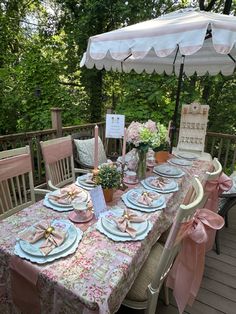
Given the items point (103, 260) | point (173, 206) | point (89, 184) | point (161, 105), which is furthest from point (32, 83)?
point (103, 260)

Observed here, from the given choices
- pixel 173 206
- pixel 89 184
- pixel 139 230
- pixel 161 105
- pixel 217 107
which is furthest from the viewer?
pixel 217 107

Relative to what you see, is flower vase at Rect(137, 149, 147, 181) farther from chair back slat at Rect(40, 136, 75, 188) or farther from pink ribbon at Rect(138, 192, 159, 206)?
chair back slat at Rect(40, 136, 75, 188)

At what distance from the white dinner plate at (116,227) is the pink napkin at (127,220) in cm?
2

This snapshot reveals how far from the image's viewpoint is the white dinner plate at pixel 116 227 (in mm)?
1235

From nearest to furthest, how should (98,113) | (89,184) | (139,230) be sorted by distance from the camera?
(139,230)
(89,184)
(98,113)

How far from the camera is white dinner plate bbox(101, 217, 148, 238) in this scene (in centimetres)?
123

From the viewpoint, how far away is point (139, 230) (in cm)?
127

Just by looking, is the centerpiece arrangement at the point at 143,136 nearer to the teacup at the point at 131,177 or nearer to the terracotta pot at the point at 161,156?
the teacup at the point at 131,177

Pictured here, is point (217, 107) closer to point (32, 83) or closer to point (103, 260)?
point (32, 83)

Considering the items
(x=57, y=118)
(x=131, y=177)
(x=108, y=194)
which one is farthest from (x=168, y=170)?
(x=57, y=118)

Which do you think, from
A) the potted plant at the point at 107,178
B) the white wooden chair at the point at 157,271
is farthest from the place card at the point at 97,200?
the white wooden chair at the point at 157,271

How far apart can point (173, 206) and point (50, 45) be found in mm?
6265

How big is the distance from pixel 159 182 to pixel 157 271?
0.84m

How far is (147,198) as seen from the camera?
5.31ft
